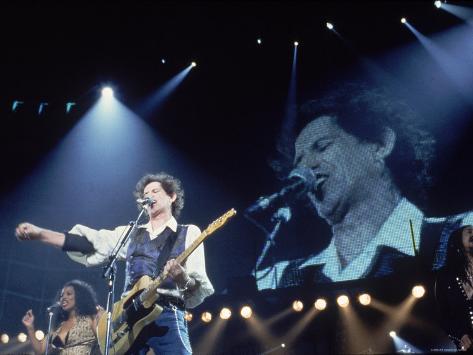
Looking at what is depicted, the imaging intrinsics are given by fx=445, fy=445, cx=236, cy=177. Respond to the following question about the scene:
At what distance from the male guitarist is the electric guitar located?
0.05 metres

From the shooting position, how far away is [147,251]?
3.24 metres

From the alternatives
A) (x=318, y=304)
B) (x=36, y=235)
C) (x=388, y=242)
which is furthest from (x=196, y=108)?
(x=36, y=235)

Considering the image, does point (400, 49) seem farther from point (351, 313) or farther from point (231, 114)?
point (351, 313)

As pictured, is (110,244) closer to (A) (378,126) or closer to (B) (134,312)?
(B) (134,312)

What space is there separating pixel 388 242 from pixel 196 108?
4.65 m

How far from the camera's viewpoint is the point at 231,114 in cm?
864

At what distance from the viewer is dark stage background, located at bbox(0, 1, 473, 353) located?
23.3 feet

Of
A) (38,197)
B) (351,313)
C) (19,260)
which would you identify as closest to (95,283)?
(19,260)

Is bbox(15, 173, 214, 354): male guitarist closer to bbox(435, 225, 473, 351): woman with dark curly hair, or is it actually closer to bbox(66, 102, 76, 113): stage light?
bbox(435, 225, 473, 351): woman with dark curly hair

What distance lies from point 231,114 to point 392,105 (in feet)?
9.99

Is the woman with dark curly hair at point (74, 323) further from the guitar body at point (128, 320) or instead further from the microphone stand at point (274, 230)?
the microphone stand at point (274, 230)

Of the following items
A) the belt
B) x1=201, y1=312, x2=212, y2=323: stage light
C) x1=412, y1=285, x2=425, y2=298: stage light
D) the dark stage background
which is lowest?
x1=201, y1=312, x2=212, y2=323: stage light

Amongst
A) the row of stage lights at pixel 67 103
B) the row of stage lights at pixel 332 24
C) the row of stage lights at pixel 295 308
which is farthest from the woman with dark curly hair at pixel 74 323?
the row of stage lights at pixel 332 24

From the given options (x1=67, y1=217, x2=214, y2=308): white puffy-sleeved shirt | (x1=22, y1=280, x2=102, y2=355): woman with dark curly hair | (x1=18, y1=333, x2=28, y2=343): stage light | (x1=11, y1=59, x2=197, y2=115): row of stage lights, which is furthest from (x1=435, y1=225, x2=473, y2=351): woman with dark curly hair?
(x1=18, y1=333, x2=28, y2=343): stage light
